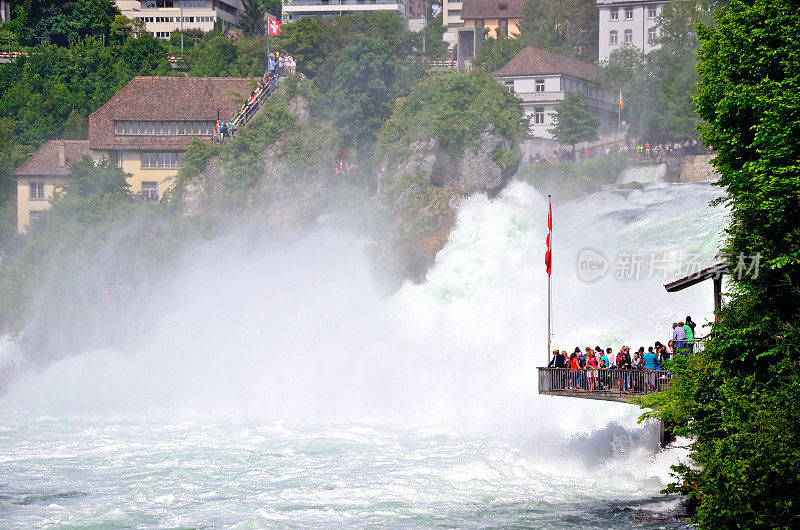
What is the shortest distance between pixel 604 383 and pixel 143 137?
57031mm

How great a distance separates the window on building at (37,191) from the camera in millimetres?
88625

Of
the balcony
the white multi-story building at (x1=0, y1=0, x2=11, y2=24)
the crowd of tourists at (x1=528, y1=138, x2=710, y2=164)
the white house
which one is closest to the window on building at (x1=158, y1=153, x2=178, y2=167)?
the crowd of tourists at (x1=528, y1=138, x2=710, y2=164)

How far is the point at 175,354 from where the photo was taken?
68125mm

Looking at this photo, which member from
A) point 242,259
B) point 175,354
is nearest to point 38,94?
point 242,259

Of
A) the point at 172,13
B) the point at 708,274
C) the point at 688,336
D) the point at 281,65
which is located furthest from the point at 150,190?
the point at 172,13

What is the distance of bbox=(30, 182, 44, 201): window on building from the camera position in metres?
88.6

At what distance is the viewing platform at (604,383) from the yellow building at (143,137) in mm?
51839

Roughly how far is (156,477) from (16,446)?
396 inches

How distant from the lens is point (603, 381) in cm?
3788

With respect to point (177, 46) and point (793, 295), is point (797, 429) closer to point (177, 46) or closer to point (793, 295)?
point (793, 295)

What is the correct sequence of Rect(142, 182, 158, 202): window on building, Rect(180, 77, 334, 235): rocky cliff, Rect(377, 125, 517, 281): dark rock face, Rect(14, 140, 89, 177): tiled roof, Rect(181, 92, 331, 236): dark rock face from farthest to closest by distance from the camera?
1. Rect(14, 140, 89, 177): tiled roof
2. Rect(142, 182, 158, 202): window on building
3. Rect(180, 77, 334, 235): rocky cliff
4. Rect(181, 92, 331, 236): dark rock face
5. Rect(377, 125, 517, 281): dark rock face

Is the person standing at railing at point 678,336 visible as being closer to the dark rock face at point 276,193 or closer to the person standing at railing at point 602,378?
the person standing at railing at point 602,378

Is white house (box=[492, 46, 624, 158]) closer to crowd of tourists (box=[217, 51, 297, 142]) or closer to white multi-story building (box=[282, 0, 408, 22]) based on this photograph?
crowd of tourists (box=[217, 51, 297, 142])

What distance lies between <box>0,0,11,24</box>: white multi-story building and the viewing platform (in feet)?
367
